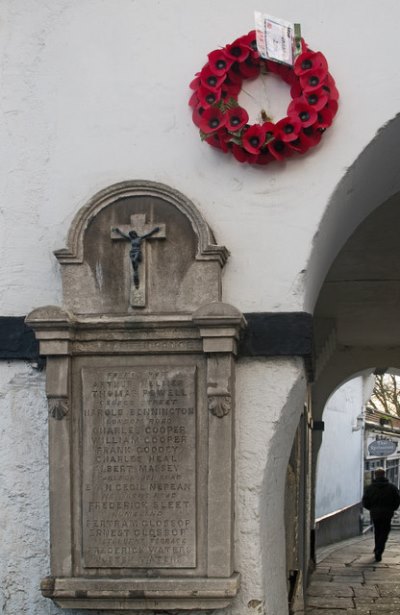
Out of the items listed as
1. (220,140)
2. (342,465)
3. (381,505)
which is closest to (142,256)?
(220,140)

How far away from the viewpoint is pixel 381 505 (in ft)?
41.6

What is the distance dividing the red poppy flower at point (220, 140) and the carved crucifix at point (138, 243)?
1.45 ft

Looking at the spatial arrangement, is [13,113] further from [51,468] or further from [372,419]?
[372,419]

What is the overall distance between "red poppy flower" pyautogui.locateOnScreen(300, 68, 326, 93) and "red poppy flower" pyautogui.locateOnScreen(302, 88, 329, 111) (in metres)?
0.02

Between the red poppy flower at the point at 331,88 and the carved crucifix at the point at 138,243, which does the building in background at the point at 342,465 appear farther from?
the red poppy flower at the point at 331,88

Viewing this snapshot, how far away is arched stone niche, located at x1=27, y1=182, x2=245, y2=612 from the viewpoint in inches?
165

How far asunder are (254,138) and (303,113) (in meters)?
0.24

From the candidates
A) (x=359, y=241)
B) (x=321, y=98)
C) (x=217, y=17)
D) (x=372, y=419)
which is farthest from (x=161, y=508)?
(x=372, y=419)

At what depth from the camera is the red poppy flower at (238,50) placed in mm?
4355

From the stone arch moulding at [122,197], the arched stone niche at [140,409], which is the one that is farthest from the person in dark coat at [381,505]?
the stone arch moulding at [122,197]

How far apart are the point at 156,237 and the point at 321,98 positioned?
943 millimetres

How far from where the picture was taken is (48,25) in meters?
4.68

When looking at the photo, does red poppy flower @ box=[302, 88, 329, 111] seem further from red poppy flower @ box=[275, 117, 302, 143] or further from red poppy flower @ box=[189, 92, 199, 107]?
red poppy flower @ box=[189, 92, 199, 107]

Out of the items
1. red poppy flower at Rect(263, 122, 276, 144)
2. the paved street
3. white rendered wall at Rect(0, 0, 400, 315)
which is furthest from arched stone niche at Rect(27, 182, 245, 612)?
the paved street
